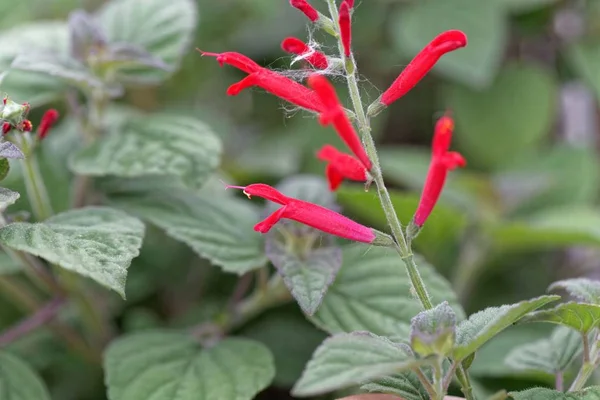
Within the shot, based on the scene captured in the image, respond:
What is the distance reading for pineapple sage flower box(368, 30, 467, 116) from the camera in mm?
495

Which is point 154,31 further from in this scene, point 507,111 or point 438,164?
point 507,111

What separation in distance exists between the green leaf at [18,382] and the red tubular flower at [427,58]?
39cm

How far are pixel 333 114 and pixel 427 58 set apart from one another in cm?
10

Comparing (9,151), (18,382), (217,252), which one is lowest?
(18,382)

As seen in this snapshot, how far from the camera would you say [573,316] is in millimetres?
488

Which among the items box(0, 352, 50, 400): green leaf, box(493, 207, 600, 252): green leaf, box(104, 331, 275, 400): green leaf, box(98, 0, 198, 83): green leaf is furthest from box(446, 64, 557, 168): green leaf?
box(0, 352, 50, 400): green leaf

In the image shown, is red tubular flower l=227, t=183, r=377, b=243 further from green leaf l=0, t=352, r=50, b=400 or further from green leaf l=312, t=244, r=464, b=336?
green leaf l=0, t=352, r=50, b=400

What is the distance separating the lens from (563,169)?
3.75ft

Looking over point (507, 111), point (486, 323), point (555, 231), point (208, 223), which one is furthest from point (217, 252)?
point (507, 111)

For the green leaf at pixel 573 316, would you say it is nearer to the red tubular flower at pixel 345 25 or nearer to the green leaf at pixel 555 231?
the red tubular flower at pixel 345 25

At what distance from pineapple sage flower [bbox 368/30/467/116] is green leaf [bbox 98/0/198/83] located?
12.2 inches

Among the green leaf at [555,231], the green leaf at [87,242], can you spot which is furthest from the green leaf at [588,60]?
the green leaf at [87,242]

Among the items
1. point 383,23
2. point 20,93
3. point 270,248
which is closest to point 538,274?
point 383,23

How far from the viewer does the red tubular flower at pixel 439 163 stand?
47 cm
